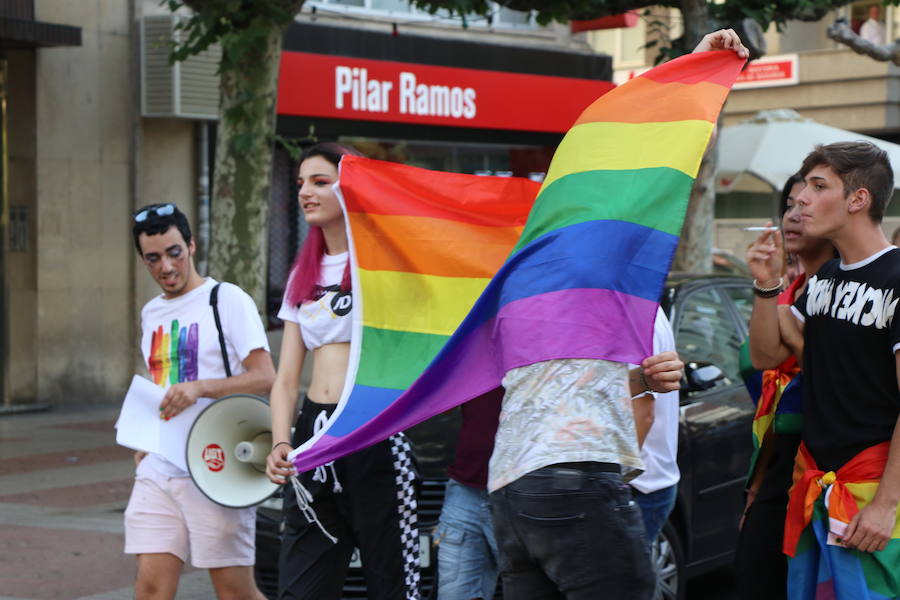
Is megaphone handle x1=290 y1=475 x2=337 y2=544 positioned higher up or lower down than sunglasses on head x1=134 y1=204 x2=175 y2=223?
lower down

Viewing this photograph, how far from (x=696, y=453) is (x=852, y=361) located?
2720mm

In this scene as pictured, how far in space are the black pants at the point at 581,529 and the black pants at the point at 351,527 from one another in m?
1.39

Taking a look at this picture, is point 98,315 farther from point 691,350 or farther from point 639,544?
point 639,544

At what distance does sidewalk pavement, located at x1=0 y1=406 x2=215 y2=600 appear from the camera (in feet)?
23.9

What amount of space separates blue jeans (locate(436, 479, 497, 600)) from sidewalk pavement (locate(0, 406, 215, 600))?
2534mm

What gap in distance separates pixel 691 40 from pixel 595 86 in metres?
7.58

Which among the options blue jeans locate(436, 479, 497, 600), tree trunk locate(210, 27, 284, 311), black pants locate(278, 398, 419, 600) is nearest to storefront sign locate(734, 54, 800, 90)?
tree trunk locate(210, 27, 284, 311)

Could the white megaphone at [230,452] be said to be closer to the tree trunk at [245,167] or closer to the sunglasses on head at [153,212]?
the sunglasses on head at [153,212]

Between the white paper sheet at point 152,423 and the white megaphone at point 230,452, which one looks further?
the white paper sheet at point 152,423

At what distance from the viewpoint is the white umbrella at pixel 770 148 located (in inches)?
629

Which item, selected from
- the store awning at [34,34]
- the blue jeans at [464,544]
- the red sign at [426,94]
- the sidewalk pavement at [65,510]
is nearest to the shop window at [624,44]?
the red sign at [426,94]

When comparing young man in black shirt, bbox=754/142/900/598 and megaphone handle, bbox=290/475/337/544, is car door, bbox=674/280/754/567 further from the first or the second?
megaphone handle, bbox=290/475/337/544

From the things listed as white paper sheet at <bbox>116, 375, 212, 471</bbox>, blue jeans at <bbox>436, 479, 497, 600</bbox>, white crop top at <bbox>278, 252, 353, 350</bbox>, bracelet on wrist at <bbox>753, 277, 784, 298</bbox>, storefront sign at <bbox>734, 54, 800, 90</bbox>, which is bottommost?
blue jeans at <bbox>436, 479, 497, 600</bbox>

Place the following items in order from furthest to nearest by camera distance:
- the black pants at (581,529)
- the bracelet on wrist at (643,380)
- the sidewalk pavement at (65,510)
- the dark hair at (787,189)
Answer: the sidewalk pavement at (65,510) < the dark hair at (787,189) < the bracelet on wrist at (643,380) < the black pants at (581,529)
